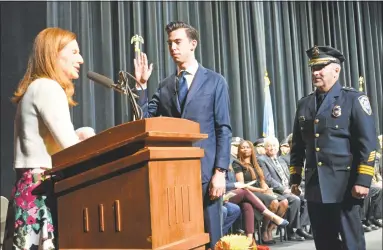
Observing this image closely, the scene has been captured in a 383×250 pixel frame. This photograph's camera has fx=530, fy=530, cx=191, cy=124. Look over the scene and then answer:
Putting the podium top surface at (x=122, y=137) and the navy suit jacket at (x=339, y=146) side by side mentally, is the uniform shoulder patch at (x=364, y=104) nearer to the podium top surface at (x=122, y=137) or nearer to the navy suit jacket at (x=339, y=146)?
the navy suit jacket at (x=339, y=146)

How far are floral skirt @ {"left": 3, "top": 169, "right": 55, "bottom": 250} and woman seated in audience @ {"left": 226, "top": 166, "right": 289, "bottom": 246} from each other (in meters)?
3.11

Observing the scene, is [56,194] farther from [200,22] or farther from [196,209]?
[200,22]

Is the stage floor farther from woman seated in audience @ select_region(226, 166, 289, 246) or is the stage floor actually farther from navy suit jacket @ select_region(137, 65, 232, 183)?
navy suit jacket @ select_region(137, 65, 232, 183)

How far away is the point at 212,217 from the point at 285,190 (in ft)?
11.1

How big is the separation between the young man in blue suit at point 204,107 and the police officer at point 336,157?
0.65 metres

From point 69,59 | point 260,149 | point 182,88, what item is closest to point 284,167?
point 260,149

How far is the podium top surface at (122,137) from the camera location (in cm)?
120

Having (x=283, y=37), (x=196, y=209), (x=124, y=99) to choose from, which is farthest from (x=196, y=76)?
(x=283, y=37)

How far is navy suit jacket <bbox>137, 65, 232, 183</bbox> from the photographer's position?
2.06m

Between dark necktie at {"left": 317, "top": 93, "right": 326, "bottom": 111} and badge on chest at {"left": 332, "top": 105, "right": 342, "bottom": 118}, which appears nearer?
badge on chest at {"left": 332, "top": 105, "right": 342, "bottom": 118}

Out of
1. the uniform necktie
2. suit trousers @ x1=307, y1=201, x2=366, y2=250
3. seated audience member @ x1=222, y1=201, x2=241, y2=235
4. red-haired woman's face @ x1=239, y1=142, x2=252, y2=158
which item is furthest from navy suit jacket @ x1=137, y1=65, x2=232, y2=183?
the uniform necktie

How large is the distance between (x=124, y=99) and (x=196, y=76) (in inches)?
156

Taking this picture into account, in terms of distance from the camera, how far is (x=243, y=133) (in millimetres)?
7738

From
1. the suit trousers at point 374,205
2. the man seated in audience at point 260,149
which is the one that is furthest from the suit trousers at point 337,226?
the suit trousers at point 374,205
